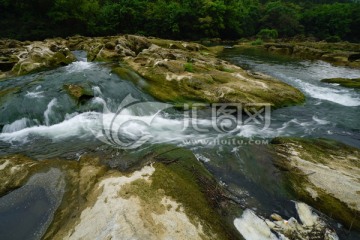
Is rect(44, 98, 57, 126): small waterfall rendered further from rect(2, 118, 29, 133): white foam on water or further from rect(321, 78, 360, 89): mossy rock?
rect(321, 78, 360, 89): mossy rock

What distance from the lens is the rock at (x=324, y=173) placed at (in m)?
5.20

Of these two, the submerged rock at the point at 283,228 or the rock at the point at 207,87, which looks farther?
the rock at the point at 207,87

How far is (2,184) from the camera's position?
5512 millimetres

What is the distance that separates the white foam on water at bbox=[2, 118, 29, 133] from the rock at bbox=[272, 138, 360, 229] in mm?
8608

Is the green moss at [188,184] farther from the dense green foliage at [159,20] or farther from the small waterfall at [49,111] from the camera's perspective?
the dense green foliage at [159,20]

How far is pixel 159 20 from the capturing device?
5050 centimetres

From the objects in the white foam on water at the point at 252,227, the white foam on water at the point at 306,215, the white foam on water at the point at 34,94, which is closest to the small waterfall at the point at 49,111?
the white foam on water at the point at 34,94

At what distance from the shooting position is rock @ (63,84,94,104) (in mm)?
10305

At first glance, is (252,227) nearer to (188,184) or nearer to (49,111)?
(188,184)

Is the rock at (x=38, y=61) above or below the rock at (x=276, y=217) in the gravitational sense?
above

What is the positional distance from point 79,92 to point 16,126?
105 inches

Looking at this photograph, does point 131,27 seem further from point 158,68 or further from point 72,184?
point 72,184

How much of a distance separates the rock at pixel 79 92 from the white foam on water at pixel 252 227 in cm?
801

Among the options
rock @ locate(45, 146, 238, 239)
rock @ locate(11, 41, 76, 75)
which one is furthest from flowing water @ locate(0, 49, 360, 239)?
rock @ locate(11, 41, 76, 75)
